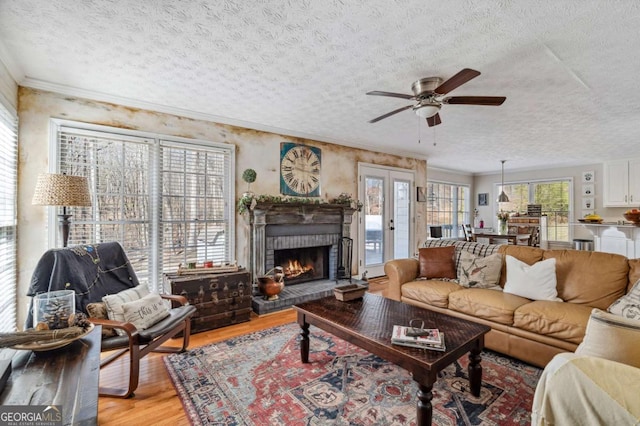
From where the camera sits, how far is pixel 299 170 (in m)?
4.66

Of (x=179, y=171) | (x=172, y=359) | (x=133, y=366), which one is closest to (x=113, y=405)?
(x=133, y=366)

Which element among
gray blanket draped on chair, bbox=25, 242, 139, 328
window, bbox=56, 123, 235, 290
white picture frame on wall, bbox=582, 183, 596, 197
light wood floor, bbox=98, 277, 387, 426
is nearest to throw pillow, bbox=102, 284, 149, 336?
gray blanket draped on chair, bbox=25, 242, 139, 328

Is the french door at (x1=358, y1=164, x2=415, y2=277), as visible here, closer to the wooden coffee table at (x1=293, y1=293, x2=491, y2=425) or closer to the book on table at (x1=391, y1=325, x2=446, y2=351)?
the wooden coffee table at (x1=293, y1=293, x2=491, y2=425)

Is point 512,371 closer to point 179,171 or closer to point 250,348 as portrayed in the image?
point 250,348

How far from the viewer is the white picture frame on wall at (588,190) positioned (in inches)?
268

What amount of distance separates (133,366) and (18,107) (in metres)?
2.63

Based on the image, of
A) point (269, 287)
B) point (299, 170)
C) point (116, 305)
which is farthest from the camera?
point (299, 170)

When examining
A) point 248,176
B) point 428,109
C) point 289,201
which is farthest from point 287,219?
point 428,109

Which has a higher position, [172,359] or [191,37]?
[191,37]

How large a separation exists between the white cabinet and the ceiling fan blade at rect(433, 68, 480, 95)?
651 centimetres

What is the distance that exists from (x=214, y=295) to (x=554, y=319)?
307 centimetres

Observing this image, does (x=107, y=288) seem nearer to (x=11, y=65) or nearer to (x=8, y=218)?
(x=8, y=218)

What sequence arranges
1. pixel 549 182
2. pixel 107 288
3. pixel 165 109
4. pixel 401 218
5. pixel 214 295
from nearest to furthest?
pixel 107 288
pixel 214 295
pixel 165 109
pixel 401 218
pixel 549 182

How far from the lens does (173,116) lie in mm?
3605
